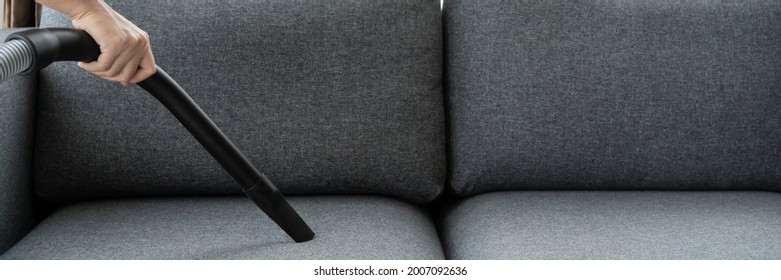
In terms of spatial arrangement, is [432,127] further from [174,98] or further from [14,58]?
[14,58]

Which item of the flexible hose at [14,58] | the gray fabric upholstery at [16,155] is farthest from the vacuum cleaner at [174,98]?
the gray fabric upholstery at [16,155]

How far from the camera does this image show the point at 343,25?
1506 millimetres

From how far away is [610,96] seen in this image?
155cm

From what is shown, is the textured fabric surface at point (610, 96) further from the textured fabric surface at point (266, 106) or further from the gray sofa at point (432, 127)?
the textured fabric surface at point (266, 106)

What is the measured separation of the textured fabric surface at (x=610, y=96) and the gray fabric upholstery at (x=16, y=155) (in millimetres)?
848

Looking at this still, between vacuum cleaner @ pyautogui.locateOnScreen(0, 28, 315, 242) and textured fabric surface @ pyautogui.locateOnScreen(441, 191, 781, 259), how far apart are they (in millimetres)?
336

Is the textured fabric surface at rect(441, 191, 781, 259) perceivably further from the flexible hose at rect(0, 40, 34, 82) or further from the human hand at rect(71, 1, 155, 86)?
the flexible hose at rect(0, 40, 34, 82)

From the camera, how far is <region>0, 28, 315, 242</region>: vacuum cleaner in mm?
842

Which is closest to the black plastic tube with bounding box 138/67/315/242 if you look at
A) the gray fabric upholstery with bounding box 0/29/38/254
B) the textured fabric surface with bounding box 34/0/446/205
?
the textured fabric surface with bounding box 34/0/446/205

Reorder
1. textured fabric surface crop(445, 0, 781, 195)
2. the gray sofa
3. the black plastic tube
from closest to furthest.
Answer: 1. the black plastic tube
2. the gray sofa
3. textured fabric surface crop(445, 0, 781, 195)

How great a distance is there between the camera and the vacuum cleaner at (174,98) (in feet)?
2.76
